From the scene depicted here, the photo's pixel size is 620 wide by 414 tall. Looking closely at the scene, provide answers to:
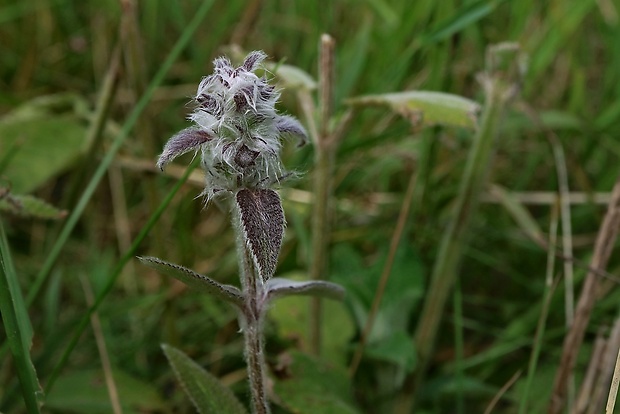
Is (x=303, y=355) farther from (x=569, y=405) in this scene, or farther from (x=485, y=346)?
(x=485, y=346)

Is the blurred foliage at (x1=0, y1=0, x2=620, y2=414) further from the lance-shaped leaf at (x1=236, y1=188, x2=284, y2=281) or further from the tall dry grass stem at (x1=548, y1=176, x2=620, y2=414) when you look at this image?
the lance-shaped leaf at (x1=236, y1=188, x2=284, y2=281)

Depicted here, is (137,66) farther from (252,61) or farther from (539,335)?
(539,335)

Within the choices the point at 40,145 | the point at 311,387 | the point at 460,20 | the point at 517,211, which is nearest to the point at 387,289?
the point at 311,387

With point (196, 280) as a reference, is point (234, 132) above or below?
above

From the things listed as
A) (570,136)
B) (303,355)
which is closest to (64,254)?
(303,355)

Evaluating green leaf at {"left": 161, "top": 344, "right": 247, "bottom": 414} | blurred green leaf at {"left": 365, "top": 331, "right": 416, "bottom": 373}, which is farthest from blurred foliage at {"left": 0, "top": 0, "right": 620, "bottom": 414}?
green leaf at {"left": 161, "top": 344, "right": 247, "bottom": 414}

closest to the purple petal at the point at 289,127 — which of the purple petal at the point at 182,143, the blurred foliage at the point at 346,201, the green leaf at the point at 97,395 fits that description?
the purple petal at the point at 182,143
